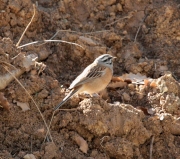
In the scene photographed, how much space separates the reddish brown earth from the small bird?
20 centimetres

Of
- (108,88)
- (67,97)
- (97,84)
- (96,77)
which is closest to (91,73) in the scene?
(96,77)

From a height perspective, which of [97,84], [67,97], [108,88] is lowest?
[108,88]

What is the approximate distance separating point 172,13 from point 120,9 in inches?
36.3

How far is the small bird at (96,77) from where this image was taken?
6.71m

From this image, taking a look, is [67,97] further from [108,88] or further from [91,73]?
[108,88]

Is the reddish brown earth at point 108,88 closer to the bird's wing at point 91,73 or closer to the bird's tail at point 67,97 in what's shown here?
the bird's tail at point 67,97

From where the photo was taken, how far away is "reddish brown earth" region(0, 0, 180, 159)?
5770 mm

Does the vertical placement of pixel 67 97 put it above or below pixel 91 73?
above

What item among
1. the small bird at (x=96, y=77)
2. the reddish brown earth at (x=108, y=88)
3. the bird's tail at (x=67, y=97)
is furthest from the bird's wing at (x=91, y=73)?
the bird's tail at (x=67, y=97)

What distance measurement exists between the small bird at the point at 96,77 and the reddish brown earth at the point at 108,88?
20cm

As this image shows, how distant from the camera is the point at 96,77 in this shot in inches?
276

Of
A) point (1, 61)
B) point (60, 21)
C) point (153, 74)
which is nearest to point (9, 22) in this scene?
point (60, 21)

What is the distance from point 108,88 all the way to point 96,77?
38 cm

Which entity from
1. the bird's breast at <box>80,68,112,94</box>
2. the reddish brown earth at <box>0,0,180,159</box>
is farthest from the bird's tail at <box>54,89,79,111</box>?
the bird's breast at <box>80,68,112,94</box>
